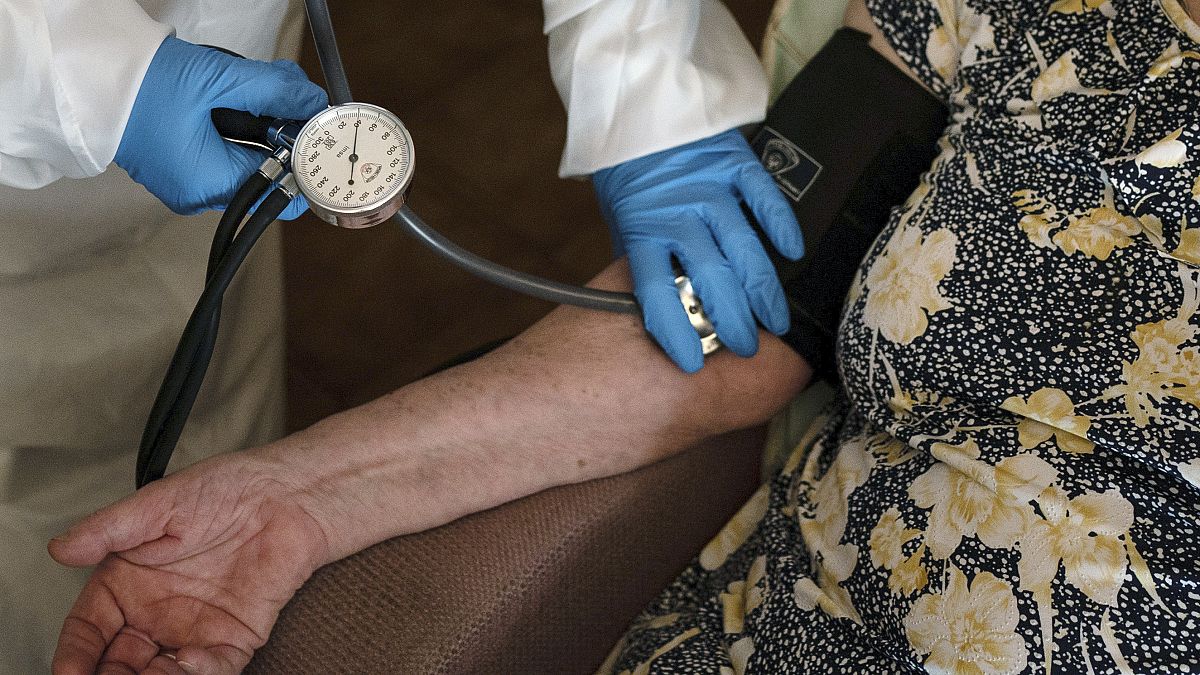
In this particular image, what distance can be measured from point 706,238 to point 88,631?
641mm

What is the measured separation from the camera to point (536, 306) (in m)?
1.81

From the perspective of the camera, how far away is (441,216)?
6.04 ft

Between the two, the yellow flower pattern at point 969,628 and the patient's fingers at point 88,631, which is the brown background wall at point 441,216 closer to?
the patient's fingers at point 88,631

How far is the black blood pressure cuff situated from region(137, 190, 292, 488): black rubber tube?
20.6 inches

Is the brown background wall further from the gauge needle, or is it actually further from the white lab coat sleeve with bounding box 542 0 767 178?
the gauge needle

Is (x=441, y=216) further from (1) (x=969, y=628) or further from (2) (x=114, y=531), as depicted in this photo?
(1) (x=969, y=628)

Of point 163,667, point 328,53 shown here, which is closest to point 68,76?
point 328,53

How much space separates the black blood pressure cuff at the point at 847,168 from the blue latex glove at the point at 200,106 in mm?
487

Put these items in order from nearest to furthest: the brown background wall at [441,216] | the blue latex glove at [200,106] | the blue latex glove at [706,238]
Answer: the blue latex glove at [200,106] < the blue latex glove at [706,238] < the brown background wall at [441,216]

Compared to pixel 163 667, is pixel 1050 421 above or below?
above

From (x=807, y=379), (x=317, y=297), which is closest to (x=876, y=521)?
(x=807, y=379)

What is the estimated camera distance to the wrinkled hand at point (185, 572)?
0.77 m

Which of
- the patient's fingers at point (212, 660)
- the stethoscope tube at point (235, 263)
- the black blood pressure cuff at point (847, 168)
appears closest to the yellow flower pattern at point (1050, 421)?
the black blood pressure cuff at point (847, 168)

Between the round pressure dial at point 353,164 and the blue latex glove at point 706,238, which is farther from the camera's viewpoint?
the blue latex glove at point 706,238
